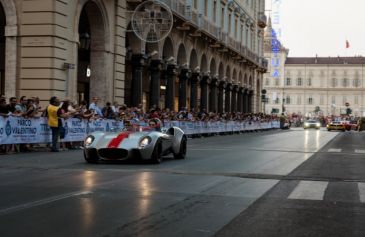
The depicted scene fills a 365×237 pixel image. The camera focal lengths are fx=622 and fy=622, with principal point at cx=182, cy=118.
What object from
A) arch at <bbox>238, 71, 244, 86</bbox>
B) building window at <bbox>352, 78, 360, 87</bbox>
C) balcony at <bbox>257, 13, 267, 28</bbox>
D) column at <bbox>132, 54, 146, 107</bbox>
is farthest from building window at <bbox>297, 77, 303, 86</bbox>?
column at <bbox>132, 54, 146, 107</bbox>

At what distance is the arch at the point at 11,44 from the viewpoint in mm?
23875

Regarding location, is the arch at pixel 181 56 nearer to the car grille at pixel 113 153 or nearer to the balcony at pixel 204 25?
the balcony at pixel 204 25

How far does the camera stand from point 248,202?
872 cm

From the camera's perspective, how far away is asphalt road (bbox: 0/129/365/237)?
677 centimetres

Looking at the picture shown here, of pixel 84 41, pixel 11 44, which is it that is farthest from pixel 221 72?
pixel 11 44

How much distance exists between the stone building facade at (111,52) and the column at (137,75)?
0.05 metres

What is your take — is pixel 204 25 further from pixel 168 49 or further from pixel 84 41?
pixel 84 41

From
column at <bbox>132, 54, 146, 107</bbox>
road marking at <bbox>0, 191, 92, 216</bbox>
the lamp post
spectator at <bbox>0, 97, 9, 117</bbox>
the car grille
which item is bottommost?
road marking at <bbox>0, 191, 92, 216</bbox>

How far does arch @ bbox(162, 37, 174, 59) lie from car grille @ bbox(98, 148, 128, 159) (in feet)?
80.8

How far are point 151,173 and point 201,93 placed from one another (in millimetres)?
→ 37737

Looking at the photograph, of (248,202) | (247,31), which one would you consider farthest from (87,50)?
(247,31)

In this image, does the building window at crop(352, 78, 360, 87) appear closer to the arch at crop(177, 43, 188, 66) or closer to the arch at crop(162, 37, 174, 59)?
the arch at crop(177, 43, 188, 66)

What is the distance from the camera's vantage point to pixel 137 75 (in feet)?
109

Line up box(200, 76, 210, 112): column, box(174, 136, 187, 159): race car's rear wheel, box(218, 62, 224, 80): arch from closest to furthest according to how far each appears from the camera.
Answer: box(174, 136, 187, 159): race car's rear wheel < box(200, 76, 210, 112): column < box(218, 62, 224, 80): arch
